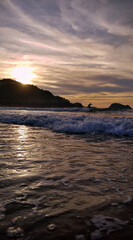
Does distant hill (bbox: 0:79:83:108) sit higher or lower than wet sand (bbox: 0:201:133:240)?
higher

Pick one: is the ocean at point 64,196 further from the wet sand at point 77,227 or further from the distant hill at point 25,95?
the distant hill at point 25,95

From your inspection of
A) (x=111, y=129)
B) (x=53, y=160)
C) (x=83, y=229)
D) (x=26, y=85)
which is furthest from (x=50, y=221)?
(x=26, y=85)

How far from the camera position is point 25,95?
13062 cm

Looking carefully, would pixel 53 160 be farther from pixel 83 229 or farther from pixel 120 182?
pixel 83 229

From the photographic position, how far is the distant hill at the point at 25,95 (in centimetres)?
11862

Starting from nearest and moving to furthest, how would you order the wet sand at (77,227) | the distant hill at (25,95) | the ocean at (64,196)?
the wet sand at (77,227) → the ocean at (64,196) → the distant hill at (25,95)

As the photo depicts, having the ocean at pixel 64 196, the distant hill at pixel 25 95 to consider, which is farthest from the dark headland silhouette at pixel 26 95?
the ocean at pixel 64 196

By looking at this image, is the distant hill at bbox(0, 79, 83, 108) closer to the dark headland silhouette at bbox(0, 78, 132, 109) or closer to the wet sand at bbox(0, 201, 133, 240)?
the dark headland silhouette at bbox(0, 78, 132, 109)

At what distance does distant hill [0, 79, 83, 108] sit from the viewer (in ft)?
389

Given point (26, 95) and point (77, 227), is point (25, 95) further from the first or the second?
point (77, 227)

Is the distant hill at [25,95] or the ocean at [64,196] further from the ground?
the distant hill at [25,95]

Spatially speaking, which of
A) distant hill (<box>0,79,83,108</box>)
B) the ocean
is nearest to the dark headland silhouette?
distant hill (<box>0,79,83,108</box>)

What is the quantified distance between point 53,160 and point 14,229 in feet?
9.39

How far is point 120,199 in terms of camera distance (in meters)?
2.93
